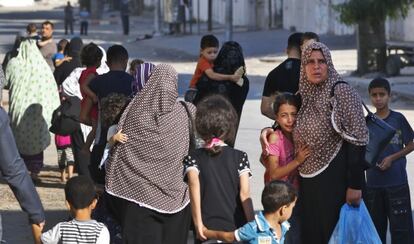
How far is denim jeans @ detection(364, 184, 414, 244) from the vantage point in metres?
8.52

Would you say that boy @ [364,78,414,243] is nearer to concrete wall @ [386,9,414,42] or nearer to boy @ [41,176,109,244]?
boy @ [41,176,109,244]

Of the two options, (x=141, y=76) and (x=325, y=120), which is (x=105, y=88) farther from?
(x=325, y=120)

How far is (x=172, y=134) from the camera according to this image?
7.41 meters

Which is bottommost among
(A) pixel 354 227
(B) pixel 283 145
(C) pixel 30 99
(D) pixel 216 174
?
(A) pixel 354 227

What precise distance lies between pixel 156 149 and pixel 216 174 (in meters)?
0.59

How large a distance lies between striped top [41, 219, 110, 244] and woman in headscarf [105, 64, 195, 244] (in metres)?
0.78

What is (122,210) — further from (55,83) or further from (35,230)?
(55,83)

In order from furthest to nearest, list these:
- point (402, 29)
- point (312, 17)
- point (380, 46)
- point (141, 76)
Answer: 1. point (312, 17)
2. point (402, 29)
3. point (380, 46)
4. point (141, 76)

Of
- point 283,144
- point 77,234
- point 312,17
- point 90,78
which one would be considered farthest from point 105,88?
point 312,17

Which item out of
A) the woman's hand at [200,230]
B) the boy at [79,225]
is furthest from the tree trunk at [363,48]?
the boy at [79,225]

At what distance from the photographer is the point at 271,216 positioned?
22.0ft

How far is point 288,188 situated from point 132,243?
49.5 inches

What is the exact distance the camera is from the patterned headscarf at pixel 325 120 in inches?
273

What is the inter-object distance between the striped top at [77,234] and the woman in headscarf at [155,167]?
78cm
